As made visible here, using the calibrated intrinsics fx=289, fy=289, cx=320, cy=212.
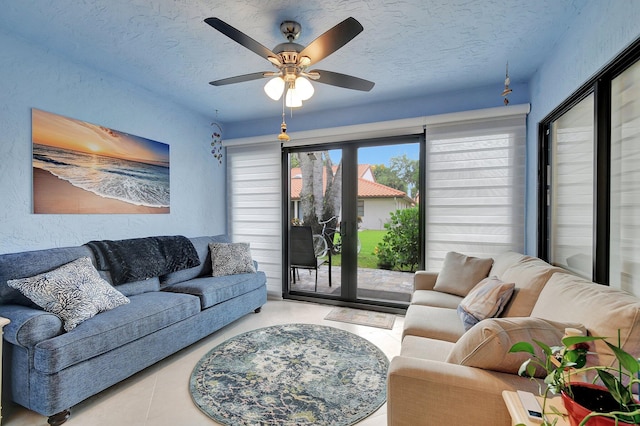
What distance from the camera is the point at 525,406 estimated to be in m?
0.89

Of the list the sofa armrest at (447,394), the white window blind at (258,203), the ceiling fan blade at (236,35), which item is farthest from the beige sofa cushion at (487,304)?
the white window blind at (258,203)

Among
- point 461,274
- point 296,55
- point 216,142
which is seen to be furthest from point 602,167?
point 216,142

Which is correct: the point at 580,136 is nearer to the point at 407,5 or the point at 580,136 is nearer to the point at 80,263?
the point at 407,5

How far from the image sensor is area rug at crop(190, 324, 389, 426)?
174 centimetres

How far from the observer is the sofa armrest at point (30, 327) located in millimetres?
1608

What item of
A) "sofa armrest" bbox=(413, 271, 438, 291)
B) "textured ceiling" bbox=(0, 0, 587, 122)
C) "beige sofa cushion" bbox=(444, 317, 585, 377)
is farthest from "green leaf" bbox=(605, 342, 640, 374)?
"sofa armrest" bbox=(413, 271, 438, 291)

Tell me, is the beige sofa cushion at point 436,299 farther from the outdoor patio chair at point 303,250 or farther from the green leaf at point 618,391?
the green leaf at point 618,391

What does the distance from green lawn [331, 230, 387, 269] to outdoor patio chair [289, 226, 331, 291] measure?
38cm

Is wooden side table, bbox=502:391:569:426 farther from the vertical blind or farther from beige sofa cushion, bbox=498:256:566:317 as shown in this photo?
the vertical blind

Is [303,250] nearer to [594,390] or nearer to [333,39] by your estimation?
[333,39]

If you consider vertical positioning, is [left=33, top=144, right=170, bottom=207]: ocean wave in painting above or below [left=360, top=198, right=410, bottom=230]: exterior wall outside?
above

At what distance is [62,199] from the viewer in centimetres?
245

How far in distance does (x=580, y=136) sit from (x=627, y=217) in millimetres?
766

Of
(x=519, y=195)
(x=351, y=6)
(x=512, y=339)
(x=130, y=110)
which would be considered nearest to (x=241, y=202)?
(x=130, y=110)
